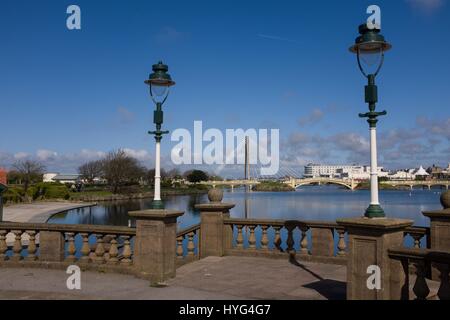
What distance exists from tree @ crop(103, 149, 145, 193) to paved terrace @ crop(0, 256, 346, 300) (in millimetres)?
85590

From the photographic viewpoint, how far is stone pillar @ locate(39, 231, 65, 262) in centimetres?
941

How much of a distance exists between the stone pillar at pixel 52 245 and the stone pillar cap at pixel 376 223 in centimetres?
608

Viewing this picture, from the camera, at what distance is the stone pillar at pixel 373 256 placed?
19.3 feet

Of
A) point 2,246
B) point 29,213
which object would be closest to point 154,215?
point 2,246

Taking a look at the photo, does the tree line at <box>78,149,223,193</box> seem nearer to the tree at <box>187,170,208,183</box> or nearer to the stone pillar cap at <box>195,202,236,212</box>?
the tree at <box>187,170,208,183</box>

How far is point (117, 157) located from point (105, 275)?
88.7 metres

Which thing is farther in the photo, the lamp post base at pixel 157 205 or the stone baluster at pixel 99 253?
the stone baluster at pixel 99 253

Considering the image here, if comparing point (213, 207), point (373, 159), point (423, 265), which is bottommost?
point (423, 265)

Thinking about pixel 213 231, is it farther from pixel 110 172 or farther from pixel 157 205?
pixel 110 172

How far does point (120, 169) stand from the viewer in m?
93.6

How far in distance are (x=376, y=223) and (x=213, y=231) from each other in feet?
18.7

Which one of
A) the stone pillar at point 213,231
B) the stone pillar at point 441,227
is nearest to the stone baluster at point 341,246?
the stone pillar at point 441,227

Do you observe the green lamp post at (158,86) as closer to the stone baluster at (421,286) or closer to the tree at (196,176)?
the stone baluster at (421,286)
